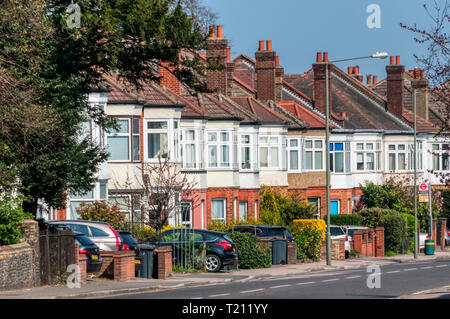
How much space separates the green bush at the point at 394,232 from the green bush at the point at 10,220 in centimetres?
3057

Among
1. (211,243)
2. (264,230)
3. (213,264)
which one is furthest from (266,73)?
(213,264)

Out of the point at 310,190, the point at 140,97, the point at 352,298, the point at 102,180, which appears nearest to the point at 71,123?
the point at 352,298

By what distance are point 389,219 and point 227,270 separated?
1929 centimetres

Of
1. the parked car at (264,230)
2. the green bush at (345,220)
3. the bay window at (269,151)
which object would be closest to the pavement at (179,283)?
the parked car at (264,230)

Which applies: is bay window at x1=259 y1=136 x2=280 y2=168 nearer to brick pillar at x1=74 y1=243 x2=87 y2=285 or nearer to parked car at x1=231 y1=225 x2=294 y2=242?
parked car at x1=231 y1=225 x2=294 y2=242

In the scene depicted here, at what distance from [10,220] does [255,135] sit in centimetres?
2852

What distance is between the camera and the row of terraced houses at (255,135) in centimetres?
4128

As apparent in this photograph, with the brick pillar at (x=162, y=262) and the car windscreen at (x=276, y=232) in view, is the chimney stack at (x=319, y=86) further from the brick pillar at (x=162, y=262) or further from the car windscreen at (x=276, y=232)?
the brick pillar at (x=162, y=262)

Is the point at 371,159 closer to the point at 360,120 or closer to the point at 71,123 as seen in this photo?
the point at 360,120

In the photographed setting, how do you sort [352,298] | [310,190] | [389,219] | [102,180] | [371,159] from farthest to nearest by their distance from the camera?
1. [371,159]
2. [310,190]
3. [389,219]
4. [102,180]
5. [352,298]

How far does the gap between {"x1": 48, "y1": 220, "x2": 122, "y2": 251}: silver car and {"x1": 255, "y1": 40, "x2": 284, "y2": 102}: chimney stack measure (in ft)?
89.2

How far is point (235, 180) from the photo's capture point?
160 ft

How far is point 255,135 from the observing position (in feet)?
169

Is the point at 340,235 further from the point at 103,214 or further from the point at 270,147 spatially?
the point at 103,214
